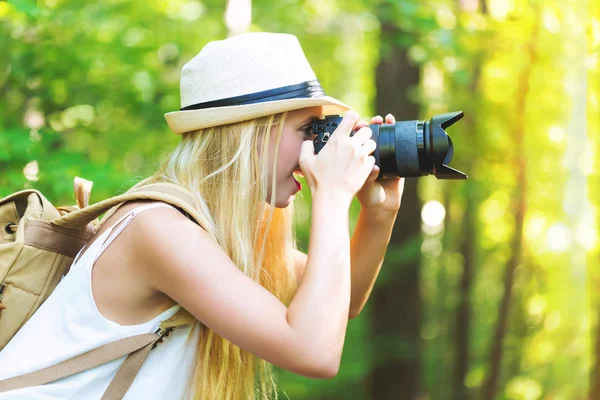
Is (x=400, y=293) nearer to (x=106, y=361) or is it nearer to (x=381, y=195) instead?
(x=381, y=195)

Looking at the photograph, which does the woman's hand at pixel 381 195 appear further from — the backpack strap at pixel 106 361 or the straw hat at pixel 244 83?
the backpack strap at pixel 106 361

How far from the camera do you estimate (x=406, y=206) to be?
21.1ft

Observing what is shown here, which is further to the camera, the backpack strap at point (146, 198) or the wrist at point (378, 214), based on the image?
the wrist at point (378, 214)

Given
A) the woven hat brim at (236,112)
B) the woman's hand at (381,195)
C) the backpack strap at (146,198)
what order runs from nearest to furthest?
the backpack strap at (146,198)
the woven hat brim at (236,112)
the woman's hand at (381,195)

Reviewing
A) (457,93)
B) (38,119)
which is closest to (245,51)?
(38,119)

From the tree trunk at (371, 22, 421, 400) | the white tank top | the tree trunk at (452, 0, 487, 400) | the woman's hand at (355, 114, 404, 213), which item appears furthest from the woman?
the tree trunk at (452, 0, 487, 400)

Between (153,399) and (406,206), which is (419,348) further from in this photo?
(153,399)

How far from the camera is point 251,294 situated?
5.37 ft

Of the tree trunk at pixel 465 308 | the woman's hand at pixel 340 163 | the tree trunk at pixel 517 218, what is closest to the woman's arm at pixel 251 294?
the woman's hand at pixel 340 163

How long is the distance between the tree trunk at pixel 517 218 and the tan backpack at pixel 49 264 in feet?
14.1

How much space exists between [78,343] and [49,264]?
26cm

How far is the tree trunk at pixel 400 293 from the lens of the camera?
6.27 metres

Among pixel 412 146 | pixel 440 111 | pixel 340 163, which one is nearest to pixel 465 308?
pixel 440 111

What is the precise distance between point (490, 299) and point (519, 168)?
5330mm
